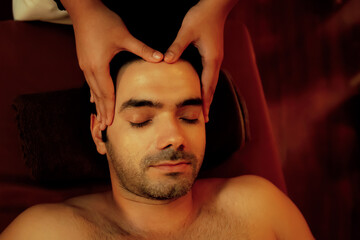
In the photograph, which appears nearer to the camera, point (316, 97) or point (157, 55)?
point (157, 55)

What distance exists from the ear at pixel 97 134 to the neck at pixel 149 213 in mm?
140

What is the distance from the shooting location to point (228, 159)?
1.81 metres

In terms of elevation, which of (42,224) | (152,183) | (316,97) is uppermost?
(152,183)

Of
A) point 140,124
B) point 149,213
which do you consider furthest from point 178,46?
point 149,213

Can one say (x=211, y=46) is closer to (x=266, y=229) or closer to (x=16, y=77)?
(x=266, y=229)

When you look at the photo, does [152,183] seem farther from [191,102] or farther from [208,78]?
[208,78]

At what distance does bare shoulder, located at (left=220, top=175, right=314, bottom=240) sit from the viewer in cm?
145

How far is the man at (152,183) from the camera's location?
1229 mm

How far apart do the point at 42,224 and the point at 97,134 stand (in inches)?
13.6

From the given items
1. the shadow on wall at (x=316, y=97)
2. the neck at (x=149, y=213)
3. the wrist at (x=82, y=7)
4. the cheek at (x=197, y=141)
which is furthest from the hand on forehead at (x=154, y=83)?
the shadow on wall at (x=316, y=97)

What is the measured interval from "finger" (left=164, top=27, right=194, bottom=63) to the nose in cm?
20

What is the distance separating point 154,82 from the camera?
1.24 m

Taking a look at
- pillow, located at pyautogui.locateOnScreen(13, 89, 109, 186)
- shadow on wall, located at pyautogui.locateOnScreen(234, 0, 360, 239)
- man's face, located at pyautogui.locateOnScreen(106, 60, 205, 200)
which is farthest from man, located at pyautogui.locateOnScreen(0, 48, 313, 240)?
shadow on wall, located at pyautogui.locateOnScreen(234, 0, 360, 239)

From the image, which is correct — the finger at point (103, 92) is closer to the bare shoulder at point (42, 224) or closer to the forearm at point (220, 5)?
the bare shoulder at point (42, 224)
